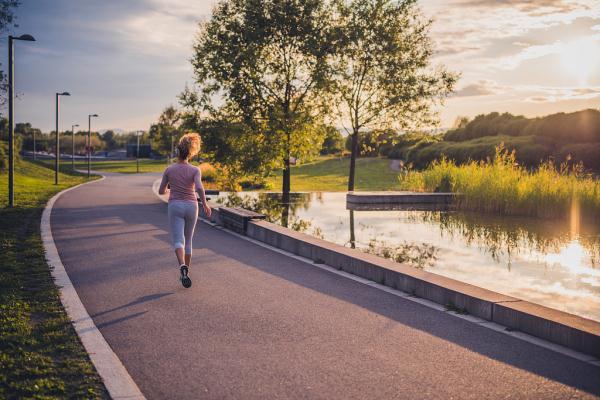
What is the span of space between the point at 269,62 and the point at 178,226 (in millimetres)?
13640

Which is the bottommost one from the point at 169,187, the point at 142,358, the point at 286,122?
the point at 142,358

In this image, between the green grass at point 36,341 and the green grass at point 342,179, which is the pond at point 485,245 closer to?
the green grass at point 36,341

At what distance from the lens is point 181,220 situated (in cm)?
779

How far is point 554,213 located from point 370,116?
32.2 feet

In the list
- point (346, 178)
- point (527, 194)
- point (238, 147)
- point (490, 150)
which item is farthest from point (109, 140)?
point (527, 194)

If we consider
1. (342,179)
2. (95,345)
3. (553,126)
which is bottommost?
(95,345)

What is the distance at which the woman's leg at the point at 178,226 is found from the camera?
7.68m

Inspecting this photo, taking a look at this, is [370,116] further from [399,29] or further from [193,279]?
[193,279]

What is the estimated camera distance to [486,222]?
1429cm

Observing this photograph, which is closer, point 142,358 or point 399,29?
point 142,358

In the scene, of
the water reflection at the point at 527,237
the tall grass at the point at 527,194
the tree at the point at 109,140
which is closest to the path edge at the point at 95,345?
the water reflection at the point at 527,237

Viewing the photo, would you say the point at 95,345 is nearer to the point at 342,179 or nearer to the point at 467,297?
the point at 467,297

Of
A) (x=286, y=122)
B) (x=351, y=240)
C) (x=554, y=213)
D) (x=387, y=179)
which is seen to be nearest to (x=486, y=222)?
(x=554, y=213)

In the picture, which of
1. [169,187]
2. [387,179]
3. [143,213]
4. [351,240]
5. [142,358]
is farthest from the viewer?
[387,179]
